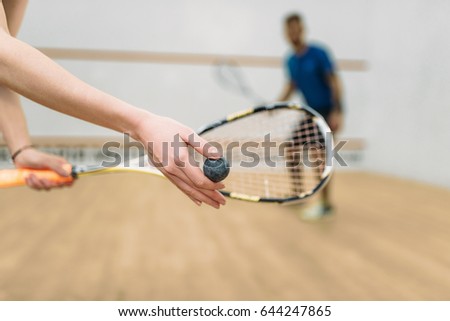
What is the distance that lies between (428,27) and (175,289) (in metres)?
2.97

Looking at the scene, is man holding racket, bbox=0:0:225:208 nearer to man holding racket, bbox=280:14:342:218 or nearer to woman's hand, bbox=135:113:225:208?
woman's hand, bbox=135:113:225:208

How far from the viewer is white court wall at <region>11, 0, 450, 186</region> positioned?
13.2 ft

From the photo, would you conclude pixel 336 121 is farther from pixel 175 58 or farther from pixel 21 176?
pixel 175 58

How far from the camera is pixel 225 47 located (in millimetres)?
4418

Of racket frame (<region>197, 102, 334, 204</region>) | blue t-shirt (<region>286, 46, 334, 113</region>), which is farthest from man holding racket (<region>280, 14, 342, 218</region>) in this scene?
racket frame (<region>197, 102, 334, 204</region>)

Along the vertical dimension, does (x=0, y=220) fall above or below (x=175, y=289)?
below

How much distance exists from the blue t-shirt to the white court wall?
1.52m

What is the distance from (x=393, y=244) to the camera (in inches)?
74.4

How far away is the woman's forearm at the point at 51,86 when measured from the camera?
1.58 feet

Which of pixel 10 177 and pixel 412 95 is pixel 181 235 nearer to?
pixel 10 177

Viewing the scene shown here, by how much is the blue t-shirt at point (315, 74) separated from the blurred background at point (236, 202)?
62cm

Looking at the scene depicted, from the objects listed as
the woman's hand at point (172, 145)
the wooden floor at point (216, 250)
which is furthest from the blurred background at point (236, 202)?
the woman's hand at point (172, 145)

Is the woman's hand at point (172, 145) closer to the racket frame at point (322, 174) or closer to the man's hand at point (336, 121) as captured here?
the racket frame at point (322, 174)
